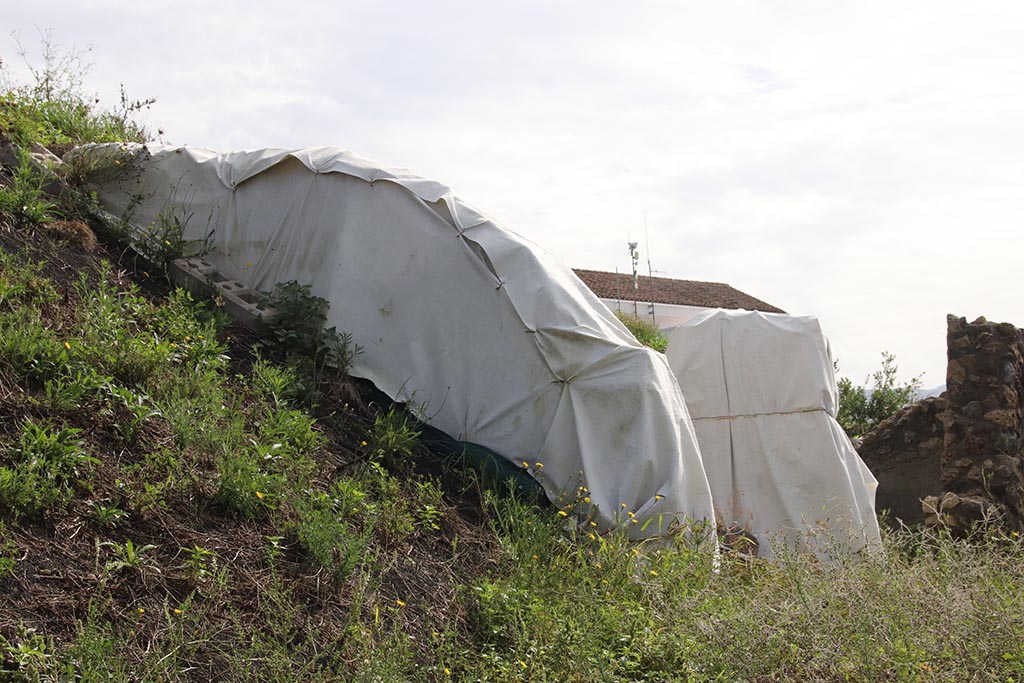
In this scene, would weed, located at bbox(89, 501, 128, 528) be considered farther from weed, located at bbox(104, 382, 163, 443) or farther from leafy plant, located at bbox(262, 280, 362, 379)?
leafy plant, located at bbox(262, 280, 362, 379)

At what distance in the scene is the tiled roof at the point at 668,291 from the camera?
20.8 m

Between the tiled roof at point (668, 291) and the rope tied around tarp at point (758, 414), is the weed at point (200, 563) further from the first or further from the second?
the tiled roof at point (668, 291)

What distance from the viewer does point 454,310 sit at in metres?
6.86

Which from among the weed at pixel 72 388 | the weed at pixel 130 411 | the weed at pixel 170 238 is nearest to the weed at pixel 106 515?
the weed at pixel 130 411

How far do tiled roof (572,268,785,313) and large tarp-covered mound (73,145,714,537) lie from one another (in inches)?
499

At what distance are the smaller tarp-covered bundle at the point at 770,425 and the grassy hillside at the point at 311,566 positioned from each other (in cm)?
231

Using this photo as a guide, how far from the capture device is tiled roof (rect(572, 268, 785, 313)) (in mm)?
20812

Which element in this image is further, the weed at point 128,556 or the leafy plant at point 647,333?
the leafy plant at point 647,333

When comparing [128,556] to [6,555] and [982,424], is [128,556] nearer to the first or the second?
[6,555]

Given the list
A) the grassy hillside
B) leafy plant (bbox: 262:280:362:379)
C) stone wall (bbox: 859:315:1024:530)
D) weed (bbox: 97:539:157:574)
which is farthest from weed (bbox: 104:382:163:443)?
stone wall (bbox: 859:315:1024:530)

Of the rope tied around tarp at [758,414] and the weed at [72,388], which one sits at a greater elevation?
the weed at [72,388]

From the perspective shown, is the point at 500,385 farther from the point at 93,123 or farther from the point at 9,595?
the point at 93,123

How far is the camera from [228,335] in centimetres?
652

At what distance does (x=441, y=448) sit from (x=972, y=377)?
4.82 metres
